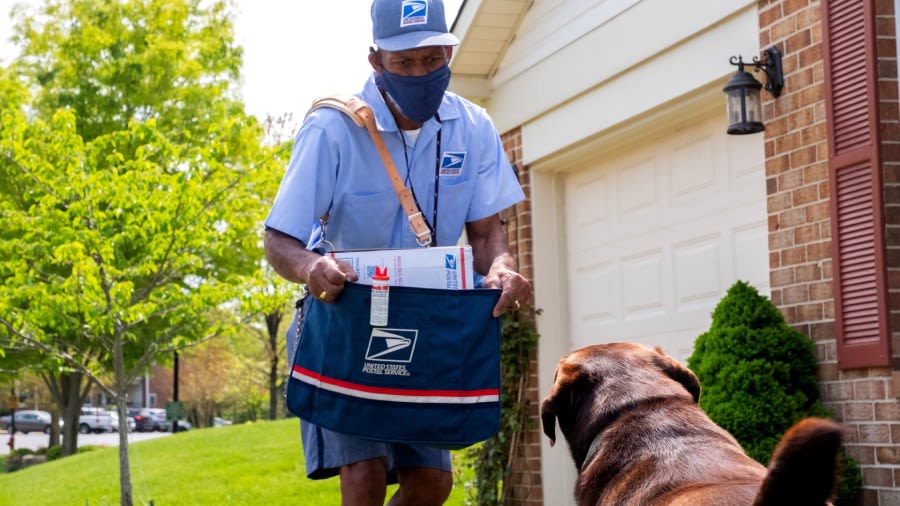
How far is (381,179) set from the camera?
13.8ft

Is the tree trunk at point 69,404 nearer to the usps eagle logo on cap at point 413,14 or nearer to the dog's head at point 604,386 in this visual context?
the usps eagle logo on cap at point 413,14

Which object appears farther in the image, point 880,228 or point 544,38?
point 544,38

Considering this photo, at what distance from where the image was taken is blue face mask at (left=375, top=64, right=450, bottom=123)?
4.15 metres

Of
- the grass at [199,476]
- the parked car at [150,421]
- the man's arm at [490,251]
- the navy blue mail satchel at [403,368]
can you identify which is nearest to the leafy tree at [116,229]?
the grass at [199,476]

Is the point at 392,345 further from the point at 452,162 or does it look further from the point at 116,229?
the point at 116,229

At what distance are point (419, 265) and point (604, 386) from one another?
0.77m

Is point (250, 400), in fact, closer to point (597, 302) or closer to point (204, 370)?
point (204, 370)

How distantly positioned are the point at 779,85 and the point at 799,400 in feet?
5.64

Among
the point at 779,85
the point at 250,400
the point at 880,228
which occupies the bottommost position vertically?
the point at 250,400

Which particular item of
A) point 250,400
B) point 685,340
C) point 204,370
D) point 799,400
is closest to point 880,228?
point 799,400

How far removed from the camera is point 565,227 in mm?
9578

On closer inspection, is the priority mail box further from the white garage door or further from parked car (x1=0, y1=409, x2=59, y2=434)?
parked car (x1=0, y1=409, x2=59, y2=434)

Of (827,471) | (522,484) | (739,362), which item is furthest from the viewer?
(522,484)

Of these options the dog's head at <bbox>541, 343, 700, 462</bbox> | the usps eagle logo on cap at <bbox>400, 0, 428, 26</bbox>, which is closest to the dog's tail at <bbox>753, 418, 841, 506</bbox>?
the dog's head at <bbox>541, 343, 700, 462</bbox>
